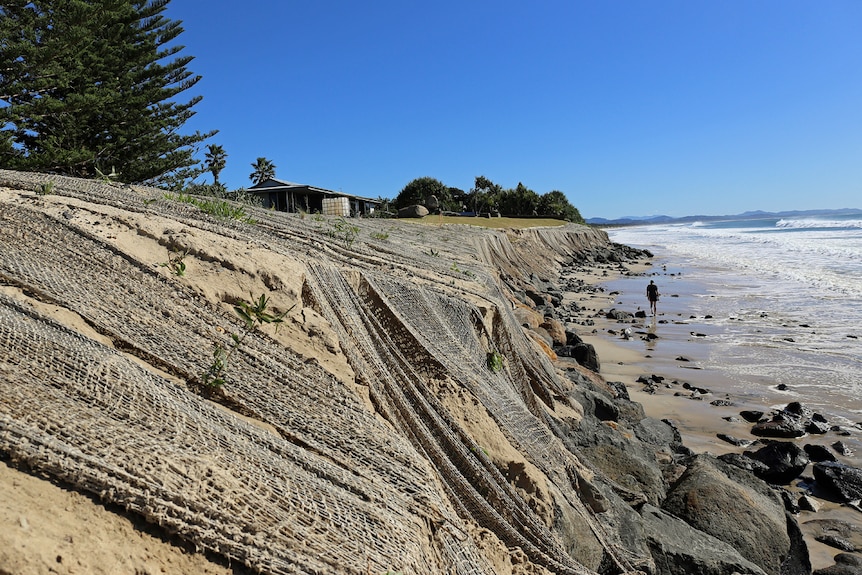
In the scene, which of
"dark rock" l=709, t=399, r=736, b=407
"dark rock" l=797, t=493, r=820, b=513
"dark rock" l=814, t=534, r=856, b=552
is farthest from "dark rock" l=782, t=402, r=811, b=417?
"dark rock" l=814, t=534, r=856, b=552

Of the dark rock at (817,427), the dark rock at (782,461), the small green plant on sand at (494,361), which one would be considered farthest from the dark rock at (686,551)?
the dark rock at (817,427)

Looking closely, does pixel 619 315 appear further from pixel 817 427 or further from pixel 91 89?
pixel 91 89

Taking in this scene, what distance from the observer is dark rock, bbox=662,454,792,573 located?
5.24 m

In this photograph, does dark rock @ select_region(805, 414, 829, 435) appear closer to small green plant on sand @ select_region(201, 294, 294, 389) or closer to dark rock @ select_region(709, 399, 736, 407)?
dark rock @ select_region(709, 399, 736, 407)

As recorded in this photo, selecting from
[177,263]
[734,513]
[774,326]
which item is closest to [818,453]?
[734,513]

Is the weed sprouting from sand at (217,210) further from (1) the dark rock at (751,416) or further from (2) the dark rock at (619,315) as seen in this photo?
(2) the dark rock at (619,315)

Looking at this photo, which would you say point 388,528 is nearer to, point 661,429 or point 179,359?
point 179,359

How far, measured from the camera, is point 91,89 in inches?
822

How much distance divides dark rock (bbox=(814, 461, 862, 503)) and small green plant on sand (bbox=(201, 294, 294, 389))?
6.75m

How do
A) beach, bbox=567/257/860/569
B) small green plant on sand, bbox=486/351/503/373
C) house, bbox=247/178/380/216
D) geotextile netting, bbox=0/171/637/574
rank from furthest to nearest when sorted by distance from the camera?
house, bbox=247/178/380/216, beach, bbox=567/257/860/569, small green plant on sand, bbox=486/351/503/373, geotextile netting, bbox=0/171/637/574

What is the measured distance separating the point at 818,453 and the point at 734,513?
318cm

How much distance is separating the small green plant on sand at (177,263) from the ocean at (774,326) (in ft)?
28.7

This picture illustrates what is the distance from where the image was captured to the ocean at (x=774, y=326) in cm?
1030

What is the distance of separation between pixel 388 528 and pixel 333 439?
1.98 feet
